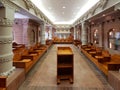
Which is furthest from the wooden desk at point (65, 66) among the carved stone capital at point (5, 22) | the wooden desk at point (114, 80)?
the carved stone capital at point (5, 22)

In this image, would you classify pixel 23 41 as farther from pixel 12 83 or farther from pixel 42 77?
pixel 12 83

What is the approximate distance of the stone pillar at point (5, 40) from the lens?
16.1ft

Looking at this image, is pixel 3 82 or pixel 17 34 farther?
pixel 17 34

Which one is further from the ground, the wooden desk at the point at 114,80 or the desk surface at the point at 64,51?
the desk surface at the point at 64,51

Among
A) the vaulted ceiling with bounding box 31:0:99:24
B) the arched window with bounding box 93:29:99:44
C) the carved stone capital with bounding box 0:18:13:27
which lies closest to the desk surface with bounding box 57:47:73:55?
the carved stone capital with bounding box 0:18:13:27

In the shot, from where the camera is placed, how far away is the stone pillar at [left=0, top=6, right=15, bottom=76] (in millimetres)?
4902

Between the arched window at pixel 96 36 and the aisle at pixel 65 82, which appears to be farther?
the arched window at pixel 96 36

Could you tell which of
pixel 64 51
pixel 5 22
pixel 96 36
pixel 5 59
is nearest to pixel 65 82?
pixel 64 51

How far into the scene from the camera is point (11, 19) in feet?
17.8

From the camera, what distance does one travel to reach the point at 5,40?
5.07m

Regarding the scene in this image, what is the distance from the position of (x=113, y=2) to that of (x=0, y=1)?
4061 millimetres

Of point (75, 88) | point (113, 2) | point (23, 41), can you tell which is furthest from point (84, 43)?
point (75, 88)

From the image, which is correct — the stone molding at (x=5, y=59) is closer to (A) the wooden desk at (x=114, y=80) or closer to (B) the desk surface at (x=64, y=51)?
(B) the desk surface at (x=64, y=51)

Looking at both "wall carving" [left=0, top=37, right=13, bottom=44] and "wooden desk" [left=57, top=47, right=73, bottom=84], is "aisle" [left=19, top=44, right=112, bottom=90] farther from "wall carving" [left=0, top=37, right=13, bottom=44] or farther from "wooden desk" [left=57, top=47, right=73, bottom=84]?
"wall carving" [left=0, top=37, right=13, bottom=44]
